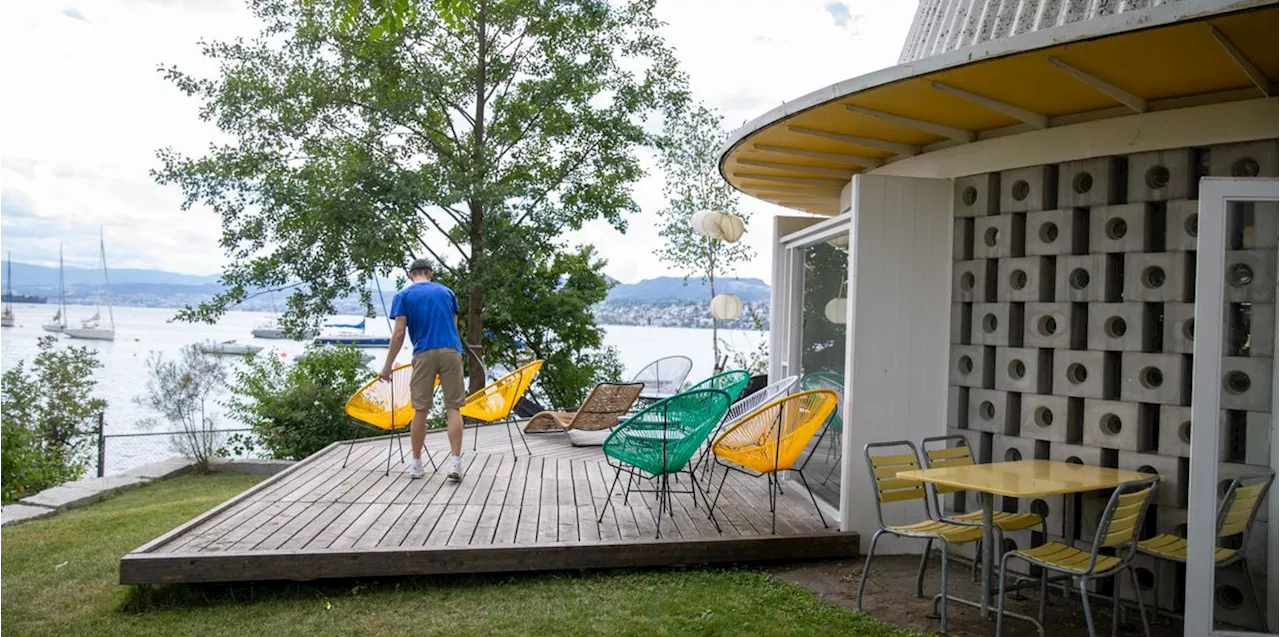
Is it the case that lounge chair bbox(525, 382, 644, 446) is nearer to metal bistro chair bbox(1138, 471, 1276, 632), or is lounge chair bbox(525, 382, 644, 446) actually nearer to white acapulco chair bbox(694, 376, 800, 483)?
white acapulco chair bbox(694, 376, 800, 483)

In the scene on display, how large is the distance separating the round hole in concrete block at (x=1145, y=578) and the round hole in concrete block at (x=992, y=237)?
2004 millimetres

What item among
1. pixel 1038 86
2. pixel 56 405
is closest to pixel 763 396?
pixel 1038 86

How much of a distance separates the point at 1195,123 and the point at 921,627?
2877 millimetres

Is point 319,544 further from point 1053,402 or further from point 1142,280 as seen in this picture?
point 1142,280

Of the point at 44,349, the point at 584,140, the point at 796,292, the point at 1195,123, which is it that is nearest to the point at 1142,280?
the point at 1195,123

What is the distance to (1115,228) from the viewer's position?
5.02 metres

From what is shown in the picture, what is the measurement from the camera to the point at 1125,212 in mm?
4938

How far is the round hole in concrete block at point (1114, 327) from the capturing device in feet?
16.4

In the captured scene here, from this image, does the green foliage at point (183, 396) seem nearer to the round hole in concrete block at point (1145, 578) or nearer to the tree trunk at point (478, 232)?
the tree trunk at point (478, 232)

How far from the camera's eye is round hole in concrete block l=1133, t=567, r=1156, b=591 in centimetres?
486

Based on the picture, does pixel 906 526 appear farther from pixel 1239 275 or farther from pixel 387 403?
pixel 387 403

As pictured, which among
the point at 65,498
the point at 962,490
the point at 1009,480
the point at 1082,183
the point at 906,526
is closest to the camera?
the point at 1009,480

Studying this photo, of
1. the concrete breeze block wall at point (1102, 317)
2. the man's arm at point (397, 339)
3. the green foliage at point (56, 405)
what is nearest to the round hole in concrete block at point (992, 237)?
the concrete breeze block wall at point (1102, 317)

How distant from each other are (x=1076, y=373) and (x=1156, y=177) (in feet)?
3.75
